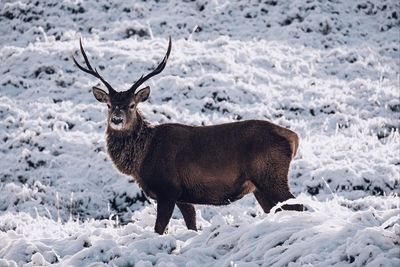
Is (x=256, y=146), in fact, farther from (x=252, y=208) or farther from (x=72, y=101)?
(x=72, y=101)

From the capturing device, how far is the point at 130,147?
8.02 meters

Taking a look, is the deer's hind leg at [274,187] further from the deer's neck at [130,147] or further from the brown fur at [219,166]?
the deer's neck at [130,147]

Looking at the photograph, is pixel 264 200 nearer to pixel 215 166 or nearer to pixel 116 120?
pixel 215 166

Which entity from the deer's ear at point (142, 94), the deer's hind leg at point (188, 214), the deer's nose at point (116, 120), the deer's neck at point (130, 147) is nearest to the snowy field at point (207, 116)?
the deer's hind leg at point (188, 214)

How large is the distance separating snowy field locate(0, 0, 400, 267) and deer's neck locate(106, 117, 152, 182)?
32.8 inches

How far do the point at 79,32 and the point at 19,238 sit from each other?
51.4ft

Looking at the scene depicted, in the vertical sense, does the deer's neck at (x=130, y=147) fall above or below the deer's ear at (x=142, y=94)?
below

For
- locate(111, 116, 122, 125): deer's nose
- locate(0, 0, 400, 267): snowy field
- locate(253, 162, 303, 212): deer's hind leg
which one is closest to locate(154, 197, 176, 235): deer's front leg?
locate(0, 0, 400, 267): snowy field

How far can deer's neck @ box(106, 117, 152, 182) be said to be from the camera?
26.0 ft

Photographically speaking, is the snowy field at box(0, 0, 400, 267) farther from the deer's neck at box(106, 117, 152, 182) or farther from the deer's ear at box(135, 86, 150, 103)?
the deer's ear at box(135, 86, 150, 103)

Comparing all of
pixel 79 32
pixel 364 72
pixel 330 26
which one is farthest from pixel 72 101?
pixel 330 26

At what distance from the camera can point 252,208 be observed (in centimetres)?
1038

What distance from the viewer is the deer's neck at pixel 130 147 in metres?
7.91

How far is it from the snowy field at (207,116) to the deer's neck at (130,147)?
833mm
